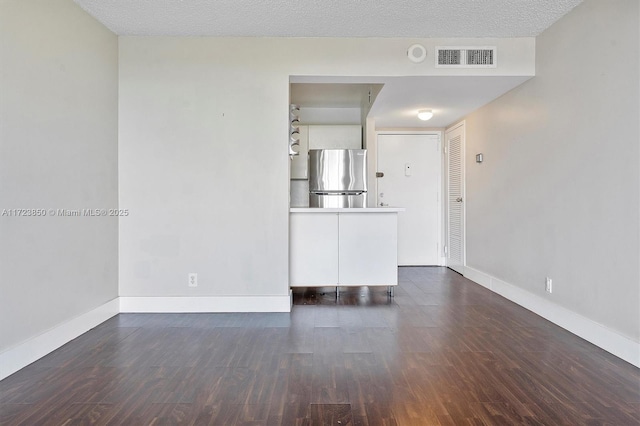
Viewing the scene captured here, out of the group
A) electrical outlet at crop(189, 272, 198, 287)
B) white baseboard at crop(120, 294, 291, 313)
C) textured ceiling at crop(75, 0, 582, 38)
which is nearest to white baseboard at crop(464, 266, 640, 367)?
white baseboard at crop(120, 294, 291, 313)

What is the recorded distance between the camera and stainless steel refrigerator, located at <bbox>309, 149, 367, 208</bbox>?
206 inches

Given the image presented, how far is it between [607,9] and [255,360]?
322 cm

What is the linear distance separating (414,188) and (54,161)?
4.69 m

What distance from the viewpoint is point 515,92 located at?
3721mm

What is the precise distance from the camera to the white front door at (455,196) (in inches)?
205

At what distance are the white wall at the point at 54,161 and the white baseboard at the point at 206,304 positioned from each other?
0.22m

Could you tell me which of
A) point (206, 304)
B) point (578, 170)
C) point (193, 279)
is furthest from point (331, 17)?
point (206, 304)

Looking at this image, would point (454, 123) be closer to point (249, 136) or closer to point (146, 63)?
point (249, 136)

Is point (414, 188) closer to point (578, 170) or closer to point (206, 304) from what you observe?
point (578, 170)

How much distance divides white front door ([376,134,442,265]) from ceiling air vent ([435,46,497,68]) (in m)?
2.53

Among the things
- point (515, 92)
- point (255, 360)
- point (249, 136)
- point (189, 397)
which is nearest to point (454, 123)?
point (515, 92)

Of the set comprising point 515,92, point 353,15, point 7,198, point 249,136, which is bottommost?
point 7,198

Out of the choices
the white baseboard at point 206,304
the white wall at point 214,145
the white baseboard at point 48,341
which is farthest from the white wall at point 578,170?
the white baseboard at point 48,341

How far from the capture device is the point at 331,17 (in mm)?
2965
